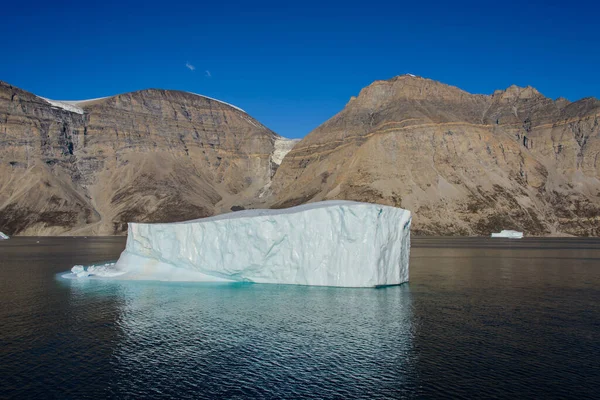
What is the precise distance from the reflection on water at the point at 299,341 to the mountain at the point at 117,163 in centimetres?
11435

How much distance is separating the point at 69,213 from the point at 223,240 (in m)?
120

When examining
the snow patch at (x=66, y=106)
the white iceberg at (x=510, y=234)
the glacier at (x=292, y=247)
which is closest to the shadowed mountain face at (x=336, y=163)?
the snow patch at (x=66, y=106)

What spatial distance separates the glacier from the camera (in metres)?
31.9

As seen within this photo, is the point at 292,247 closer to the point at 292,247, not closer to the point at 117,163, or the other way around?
the point at 292,247

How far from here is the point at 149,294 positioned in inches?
1203

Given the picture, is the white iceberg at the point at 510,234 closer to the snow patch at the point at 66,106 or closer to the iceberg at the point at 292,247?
the iceberg at the point at 292,247

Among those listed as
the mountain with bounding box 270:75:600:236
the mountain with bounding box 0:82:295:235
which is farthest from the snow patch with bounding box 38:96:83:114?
the mountain with bounding box 270:75:600:236

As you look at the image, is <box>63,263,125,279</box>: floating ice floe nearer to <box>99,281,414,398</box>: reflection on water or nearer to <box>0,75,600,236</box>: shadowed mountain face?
<box>99,281,414,398</box>: reflection on water

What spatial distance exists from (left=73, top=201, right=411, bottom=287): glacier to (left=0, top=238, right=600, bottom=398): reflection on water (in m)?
1.42

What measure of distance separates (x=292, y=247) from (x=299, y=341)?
1402cm

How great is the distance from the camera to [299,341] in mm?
19094

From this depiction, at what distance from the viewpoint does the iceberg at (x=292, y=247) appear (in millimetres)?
31906

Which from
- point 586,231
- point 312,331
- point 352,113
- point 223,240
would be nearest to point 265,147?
point 352,113

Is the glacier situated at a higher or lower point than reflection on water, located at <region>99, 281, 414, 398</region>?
higher
